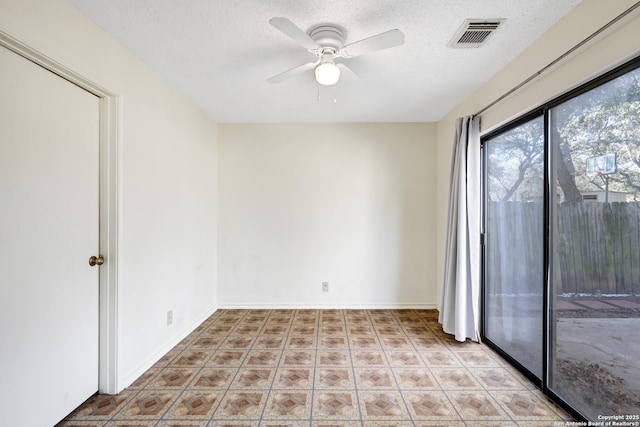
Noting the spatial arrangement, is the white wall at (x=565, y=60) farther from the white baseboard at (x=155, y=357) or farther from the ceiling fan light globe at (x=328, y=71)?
the white baseboard at (x=155, y=357)

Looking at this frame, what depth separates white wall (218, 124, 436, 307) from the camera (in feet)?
11.9

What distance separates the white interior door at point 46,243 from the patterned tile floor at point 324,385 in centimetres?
33

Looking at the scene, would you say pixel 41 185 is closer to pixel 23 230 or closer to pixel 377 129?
pixel 23 230

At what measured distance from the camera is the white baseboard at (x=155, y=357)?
6.56ft

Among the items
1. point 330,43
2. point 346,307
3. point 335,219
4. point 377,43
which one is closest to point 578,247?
point 377,43

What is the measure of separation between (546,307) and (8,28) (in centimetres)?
341

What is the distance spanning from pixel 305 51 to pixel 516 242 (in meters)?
2.25

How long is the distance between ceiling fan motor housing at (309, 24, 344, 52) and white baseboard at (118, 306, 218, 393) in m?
2.70

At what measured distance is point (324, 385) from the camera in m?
2.02

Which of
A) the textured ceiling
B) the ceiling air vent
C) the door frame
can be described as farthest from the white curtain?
the door frame

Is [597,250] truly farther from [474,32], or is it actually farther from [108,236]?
[108,236]

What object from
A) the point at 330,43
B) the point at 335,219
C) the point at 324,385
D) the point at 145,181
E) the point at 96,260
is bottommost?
the point at 324,385

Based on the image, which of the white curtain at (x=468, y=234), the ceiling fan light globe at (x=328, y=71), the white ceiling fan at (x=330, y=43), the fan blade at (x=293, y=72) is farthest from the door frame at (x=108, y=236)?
the white curtain at (x=468, y=234)

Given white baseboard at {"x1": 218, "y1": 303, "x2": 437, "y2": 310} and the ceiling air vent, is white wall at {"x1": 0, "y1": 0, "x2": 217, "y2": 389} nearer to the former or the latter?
white baseboard at {"x1": 218, "y1": 303, "x2": 437, "y2": 310}
